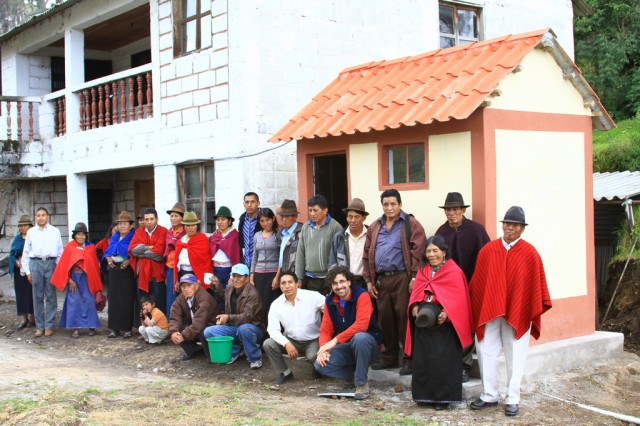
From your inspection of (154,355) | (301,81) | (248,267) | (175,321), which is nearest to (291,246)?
(248,267)

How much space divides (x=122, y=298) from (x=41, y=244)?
1.53m

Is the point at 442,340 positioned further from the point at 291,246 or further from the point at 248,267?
the point at 248,267

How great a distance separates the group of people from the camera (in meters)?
7.24

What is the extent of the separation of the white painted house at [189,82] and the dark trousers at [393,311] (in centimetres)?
300

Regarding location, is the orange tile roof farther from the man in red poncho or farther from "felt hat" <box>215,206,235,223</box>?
the man in red poncho

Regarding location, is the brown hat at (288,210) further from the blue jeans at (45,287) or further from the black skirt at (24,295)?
the black skirt at (24,295)

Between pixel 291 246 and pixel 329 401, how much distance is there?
2.11 metres

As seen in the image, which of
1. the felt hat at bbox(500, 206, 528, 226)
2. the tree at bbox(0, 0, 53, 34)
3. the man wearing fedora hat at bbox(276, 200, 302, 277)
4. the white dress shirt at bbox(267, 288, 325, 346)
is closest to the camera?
the felt hat at bbox(500, 206, 528, 226)

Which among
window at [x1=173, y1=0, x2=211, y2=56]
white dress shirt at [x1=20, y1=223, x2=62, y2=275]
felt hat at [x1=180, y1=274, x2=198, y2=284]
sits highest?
window at [x1=173, y1=0, x2=211, y2=56]

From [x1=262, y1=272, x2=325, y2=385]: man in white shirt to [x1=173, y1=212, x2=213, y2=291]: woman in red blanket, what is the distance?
1837 millimetres

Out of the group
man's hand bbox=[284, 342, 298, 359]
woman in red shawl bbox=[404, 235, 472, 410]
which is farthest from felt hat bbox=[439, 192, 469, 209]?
man's hand bbox=[284, 342, 298, 359]

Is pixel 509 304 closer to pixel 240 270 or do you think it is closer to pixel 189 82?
pixel 240 270

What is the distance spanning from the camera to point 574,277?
8.88 m

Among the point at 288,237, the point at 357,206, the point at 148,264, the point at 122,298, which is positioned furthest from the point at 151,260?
the point at 357,206
